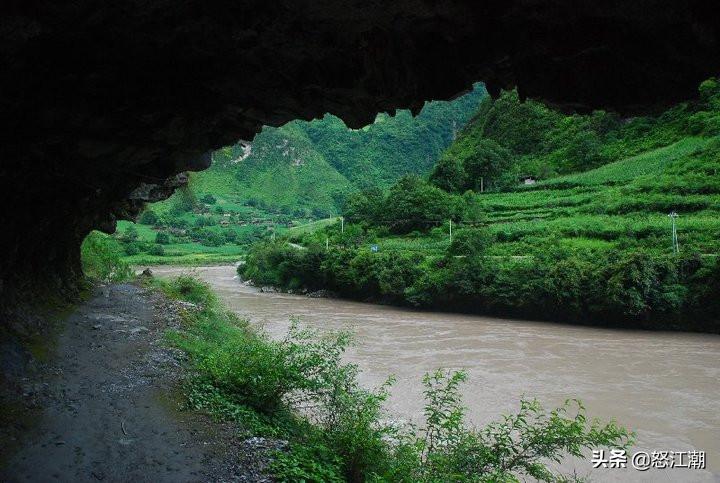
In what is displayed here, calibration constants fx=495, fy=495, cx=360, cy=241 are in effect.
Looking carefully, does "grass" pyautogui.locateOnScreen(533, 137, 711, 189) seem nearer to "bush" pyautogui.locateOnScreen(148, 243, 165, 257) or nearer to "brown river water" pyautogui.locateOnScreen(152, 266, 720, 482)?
"brown river water" pyautogui.locateOnScreen(152, 266, 720, 482)

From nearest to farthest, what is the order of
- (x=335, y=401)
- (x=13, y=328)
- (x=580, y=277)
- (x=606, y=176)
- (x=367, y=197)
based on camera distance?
1. (x=335, y=401)
2. (x=13, y=328)
3. (x=580, y=277)
4. (x=606, y=176)
5. (x=367, y=197)

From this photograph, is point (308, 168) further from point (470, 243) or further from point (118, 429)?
point (118, 429)

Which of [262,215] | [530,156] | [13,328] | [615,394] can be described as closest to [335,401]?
[13,328]

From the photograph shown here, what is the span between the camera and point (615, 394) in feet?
48.4

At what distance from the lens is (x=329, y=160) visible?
139 metres

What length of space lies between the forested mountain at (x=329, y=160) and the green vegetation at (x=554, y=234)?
59.2m

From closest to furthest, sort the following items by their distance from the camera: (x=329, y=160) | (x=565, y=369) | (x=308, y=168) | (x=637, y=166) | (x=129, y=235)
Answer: (x=565, y=369), (x=637, y=166), (x=129, y=235), (x=308, y=168), (x=329, y=160)

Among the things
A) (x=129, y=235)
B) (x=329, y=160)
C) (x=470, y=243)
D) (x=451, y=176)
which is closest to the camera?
(x=470, y=243)

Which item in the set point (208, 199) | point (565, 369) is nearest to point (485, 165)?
point (565, 369)

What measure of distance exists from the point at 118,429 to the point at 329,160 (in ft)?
440

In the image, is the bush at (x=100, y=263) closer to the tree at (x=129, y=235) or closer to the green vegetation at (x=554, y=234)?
the green vegetation at (x=554, y=234)

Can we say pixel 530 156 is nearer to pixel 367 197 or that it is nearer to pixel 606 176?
pixel 606 176

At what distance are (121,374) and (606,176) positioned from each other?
50.9 m

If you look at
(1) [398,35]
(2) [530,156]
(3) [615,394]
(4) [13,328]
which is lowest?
(3) [615,394]
